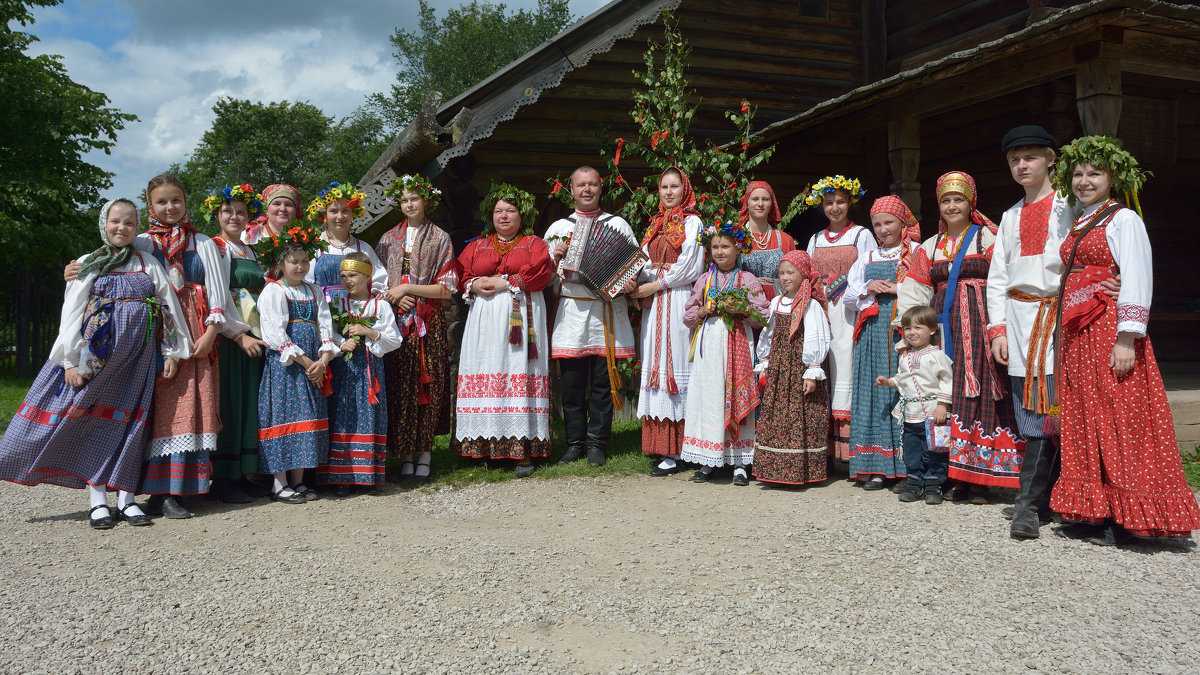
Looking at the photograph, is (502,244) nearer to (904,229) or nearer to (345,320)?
(345,320)

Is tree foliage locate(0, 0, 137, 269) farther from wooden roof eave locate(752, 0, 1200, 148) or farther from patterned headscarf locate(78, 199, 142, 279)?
wooden roof eave locate(752, 0, 1200, 148)

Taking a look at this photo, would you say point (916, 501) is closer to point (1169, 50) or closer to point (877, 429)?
point (877, 429)

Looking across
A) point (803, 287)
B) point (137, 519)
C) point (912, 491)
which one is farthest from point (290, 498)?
point (912, 491)

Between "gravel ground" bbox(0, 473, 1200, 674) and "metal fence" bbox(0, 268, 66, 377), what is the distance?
12.1 meters

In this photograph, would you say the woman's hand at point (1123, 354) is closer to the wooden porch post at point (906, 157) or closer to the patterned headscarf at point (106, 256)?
the wooden porch post at point (906, 157)

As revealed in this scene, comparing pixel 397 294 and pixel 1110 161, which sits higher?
pixel 1110 161

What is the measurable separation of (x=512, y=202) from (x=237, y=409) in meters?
2.18

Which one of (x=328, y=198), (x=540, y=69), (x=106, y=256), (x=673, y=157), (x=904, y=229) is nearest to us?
(x=106, y=256)

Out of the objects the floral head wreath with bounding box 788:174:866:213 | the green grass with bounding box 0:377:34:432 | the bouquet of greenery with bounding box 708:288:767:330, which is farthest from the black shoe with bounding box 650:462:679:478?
the green grass with bounding box 0:377:34:432

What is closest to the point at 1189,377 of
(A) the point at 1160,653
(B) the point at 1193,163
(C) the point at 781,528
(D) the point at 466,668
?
(B) the point at 1193,163

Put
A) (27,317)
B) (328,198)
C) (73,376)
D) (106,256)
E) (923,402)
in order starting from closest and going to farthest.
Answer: (73,376) < (106,256) < (923,402) < (328,198) < (27,317)

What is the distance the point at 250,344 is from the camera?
4.69m

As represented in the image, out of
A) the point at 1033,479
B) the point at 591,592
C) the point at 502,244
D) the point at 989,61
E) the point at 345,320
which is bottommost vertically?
the point at 591,592

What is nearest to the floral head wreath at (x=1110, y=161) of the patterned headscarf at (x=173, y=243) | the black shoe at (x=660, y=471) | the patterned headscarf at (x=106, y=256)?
the black shoe at (x=660, y=471)
